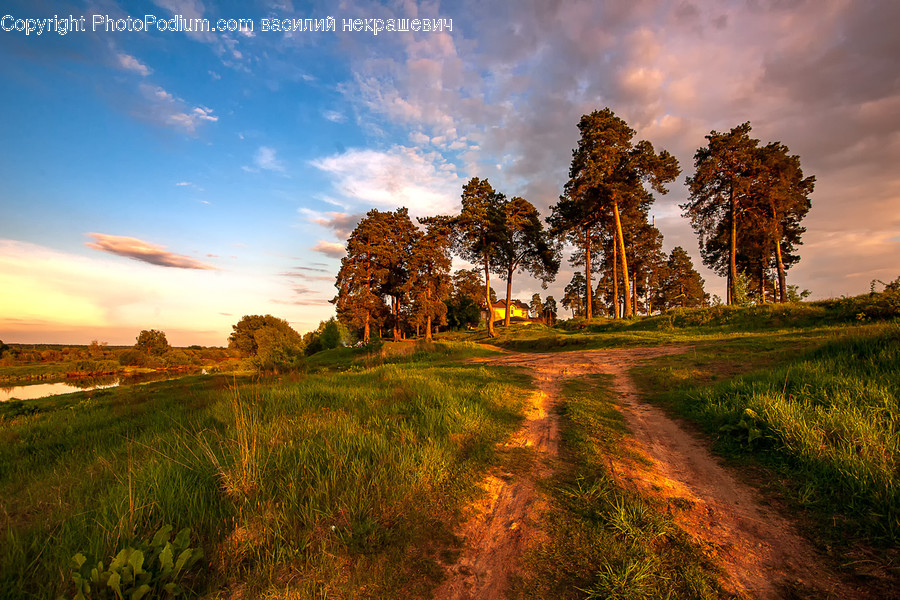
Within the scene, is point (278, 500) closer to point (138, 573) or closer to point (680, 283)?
point (138, 573)

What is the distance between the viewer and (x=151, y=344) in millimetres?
73250

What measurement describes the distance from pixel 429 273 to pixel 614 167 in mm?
22273

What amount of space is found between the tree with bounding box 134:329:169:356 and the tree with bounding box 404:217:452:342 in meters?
67.7

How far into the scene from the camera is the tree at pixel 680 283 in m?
60.7

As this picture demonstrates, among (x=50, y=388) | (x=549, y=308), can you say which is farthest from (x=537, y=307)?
(x=50, y=388)

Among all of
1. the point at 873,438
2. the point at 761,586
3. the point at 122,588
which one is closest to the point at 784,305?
the point at 873,438

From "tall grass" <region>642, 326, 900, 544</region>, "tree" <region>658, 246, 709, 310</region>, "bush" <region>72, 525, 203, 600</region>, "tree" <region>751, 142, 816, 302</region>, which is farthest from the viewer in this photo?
"tree" <region>658, 246, 709, 310</region>

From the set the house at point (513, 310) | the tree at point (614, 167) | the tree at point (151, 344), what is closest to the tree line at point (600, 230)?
the tree at point (614, 167)

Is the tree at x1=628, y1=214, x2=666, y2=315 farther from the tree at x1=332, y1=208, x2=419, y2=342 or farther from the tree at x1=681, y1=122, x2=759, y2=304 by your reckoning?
the tree at x1=332, y1=208, x2=419, y2=342

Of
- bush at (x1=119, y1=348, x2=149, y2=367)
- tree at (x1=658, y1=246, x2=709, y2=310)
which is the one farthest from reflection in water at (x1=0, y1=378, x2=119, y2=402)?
tree at (x1=658, y1=246, x2=709, y2=310)

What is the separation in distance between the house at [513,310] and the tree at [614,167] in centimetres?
5667

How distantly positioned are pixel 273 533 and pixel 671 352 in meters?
13.9

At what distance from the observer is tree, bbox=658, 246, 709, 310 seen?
60.7 m

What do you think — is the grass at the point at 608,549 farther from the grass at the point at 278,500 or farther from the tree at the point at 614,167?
the tree at the point at 614,167
